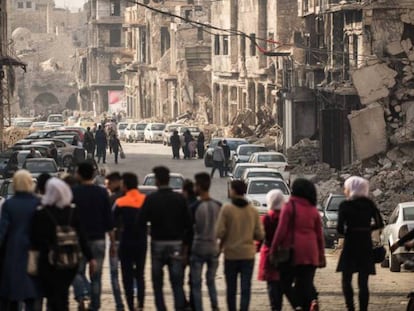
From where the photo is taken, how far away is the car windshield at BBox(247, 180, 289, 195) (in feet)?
128

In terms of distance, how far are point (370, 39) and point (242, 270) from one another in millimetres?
35197

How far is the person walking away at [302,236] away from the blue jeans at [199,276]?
788 millimetres

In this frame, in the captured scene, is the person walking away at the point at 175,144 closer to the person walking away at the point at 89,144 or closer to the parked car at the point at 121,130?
the person walking away at the point at 89,144

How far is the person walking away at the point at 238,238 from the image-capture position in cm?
1780

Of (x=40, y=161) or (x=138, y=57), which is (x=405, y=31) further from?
(x=138, y=57)

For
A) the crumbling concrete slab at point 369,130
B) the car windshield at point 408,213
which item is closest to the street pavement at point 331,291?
the car windshield at point 408,213

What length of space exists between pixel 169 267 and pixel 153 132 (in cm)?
6921

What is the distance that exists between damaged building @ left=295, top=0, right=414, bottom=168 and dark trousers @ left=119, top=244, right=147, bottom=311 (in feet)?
101

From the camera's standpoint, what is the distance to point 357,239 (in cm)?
1845

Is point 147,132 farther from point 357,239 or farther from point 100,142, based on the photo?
point 357,239

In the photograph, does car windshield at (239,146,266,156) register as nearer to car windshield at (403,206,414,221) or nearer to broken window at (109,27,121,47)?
car windshield at (403,206,414,221)

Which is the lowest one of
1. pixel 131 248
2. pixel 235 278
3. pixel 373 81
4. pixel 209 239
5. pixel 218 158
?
pixel 218 158

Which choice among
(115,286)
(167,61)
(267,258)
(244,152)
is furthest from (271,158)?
(167,61)

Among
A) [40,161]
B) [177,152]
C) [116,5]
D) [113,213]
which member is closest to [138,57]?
[116,5]
